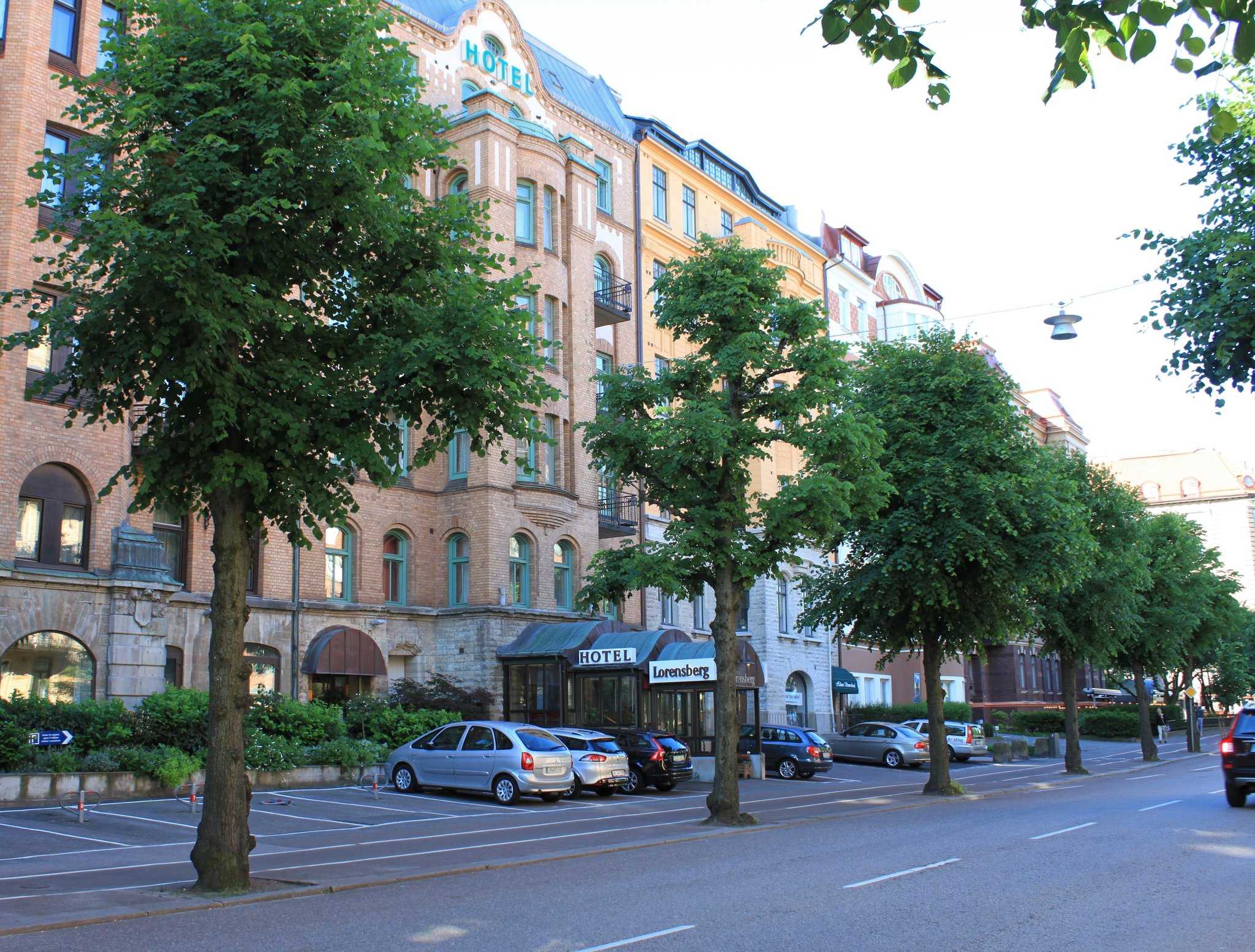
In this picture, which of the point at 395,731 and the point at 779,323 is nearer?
the point at 779,323

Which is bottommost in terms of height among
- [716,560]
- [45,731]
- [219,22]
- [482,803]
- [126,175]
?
[482,803]

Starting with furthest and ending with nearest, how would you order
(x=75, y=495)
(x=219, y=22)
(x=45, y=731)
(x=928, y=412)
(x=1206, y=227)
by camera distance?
(x=928, y=412), (x=75, y=495), (x=45, y=731), (x=1206, y=227), (x=219, y=22)

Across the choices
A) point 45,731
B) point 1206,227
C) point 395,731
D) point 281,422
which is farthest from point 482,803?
point 1206,227

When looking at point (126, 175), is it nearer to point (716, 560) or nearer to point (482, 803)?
point (716, 560)

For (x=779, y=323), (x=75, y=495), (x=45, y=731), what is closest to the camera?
(x=45, y=731)

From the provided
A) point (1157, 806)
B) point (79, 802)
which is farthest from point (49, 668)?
point (1157, 806)

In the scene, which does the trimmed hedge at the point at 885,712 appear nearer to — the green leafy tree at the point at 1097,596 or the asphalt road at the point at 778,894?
the green leafy tree at the point at 1097,596

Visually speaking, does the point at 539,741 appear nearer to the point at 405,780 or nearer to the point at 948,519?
the point at 405,780

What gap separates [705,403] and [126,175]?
10.5 m

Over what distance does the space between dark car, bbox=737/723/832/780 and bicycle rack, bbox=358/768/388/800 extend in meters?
11.6

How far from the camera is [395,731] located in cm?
2791

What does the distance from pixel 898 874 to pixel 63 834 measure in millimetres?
11633

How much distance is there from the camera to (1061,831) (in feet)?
57.2

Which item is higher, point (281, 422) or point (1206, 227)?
point (1206, 227)
